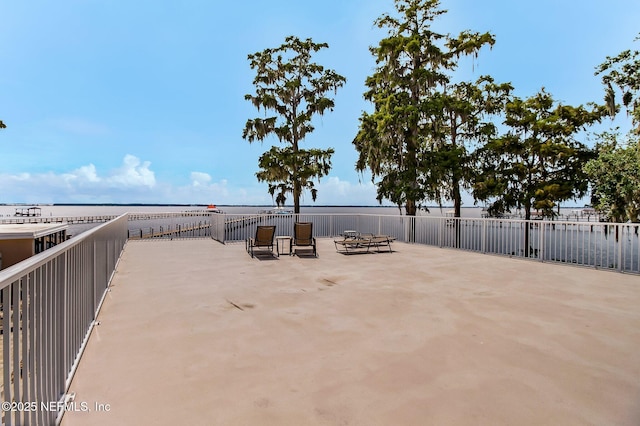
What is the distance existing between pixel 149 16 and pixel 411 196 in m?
13.7

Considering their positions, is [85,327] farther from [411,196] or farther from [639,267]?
[411,196]

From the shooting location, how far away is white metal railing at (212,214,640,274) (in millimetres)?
7125

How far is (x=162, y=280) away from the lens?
20.0ft

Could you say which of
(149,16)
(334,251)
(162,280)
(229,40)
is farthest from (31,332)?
(229,40)

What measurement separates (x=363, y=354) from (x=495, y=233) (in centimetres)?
806

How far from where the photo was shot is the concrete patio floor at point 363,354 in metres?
2.12

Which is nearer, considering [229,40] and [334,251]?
[334,251]

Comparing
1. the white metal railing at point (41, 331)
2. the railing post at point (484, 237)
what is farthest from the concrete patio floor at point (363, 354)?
the railing post at point (484, 237)

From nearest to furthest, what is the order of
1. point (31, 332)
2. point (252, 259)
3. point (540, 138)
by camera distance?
point (31, 332) < point (252, 259) < point (540, 138)

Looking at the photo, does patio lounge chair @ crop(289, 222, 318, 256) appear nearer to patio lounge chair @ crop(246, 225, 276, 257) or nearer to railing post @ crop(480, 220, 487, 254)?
patio lounge chair @ crop(246, 225, 276, 257)

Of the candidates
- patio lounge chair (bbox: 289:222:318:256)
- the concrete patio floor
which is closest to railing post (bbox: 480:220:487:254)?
the concrete patio floor

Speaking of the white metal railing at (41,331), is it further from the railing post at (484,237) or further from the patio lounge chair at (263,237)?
the railing post at (484,237)

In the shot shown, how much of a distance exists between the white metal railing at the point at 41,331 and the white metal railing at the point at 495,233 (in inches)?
172

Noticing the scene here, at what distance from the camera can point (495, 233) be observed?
952 centimetres
